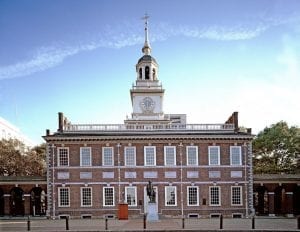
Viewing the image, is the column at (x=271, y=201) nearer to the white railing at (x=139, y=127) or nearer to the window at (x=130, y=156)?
the white railing at (x=139, y=127)

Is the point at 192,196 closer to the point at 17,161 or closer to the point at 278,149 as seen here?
the point at 278,149

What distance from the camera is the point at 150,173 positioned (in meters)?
42.0

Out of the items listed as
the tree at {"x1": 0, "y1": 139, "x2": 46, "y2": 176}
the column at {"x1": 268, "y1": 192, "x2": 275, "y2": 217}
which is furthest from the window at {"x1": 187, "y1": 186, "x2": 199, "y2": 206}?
the tree at {"x1": 0, "y1": 139, "x2": 46, "y2": 176}

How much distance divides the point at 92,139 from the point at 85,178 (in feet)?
11.4

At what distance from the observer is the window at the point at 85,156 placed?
42.1m

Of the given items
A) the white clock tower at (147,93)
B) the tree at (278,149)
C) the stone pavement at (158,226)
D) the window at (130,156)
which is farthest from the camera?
the white clock tower at (147,93)

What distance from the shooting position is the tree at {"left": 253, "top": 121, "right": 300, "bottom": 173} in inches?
2115

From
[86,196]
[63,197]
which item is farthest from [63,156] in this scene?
[86,196]

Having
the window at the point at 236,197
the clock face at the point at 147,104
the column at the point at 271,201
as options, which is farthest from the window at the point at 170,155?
the clock face at the point at 147,104

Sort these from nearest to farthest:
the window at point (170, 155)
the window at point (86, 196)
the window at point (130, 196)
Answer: the window at point (86, 196) → the window at point (130, 196) → the window at point (170, 155)

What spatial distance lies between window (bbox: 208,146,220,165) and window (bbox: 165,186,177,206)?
4.09 metres

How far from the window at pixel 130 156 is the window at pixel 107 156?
1318mm

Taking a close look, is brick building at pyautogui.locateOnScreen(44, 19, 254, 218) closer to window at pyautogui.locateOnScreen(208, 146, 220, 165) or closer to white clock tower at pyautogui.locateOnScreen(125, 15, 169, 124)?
window at pyautogui.locateOnScreen(208, 146, 220, 165)

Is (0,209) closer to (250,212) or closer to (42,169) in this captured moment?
(42,169)
